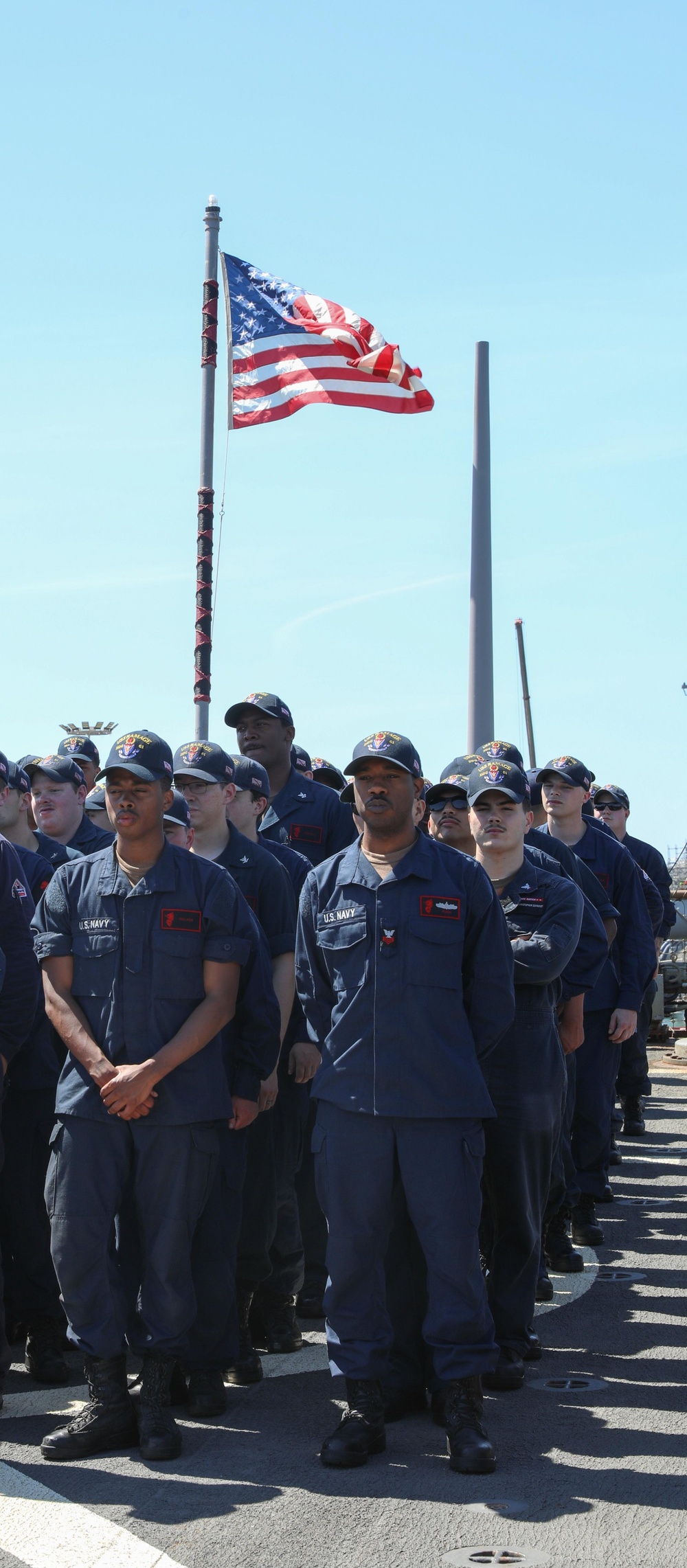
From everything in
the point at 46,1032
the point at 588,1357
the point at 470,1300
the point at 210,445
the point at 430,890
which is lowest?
the point at 588,1357

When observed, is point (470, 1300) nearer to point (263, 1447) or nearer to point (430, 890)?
point (263, 1447)

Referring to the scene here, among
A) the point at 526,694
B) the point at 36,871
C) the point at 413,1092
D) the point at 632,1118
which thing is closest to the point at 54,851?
the point at 36,871

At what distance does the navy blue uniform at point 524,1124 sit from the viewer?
566 cm

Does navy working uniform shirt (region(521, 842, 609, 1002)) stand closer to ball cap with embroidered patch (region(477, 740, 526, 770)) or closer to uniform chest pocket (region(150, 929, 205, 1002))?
ball cap with embroidered patch (region(477, 740, 526, 770))

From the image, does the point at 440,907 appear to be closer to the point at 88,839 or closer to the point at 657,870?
the point at 88,839

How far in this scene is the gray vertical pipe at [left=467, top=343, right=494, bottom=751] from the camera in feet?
36.4

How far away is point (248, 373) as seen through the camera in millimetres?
13898

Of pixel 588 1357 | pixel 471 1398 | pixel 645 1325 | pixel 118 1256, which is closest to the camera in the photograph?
pixel 471 1398

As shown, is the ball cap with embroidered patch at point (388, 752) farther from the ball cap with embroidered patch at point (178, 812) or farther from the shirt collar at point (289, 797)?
the shirt collar at point (289, 797)

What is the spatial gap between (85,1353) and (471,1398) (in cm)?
118

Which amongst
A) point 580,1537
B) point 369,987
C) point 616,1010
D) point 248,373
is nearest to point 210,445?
point 248,373

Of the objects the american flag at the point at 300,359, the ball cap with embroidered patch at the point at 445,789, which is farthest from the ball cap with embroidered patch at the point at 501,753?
Answer: the american flag at the point at 300,359

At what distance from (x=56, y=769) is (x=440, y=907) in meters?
2.77

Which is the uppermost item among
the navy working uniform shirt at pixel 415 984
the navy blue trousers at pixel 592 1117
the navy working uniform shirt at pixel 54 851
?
the navy working uniform shirt at pixel 54 851
